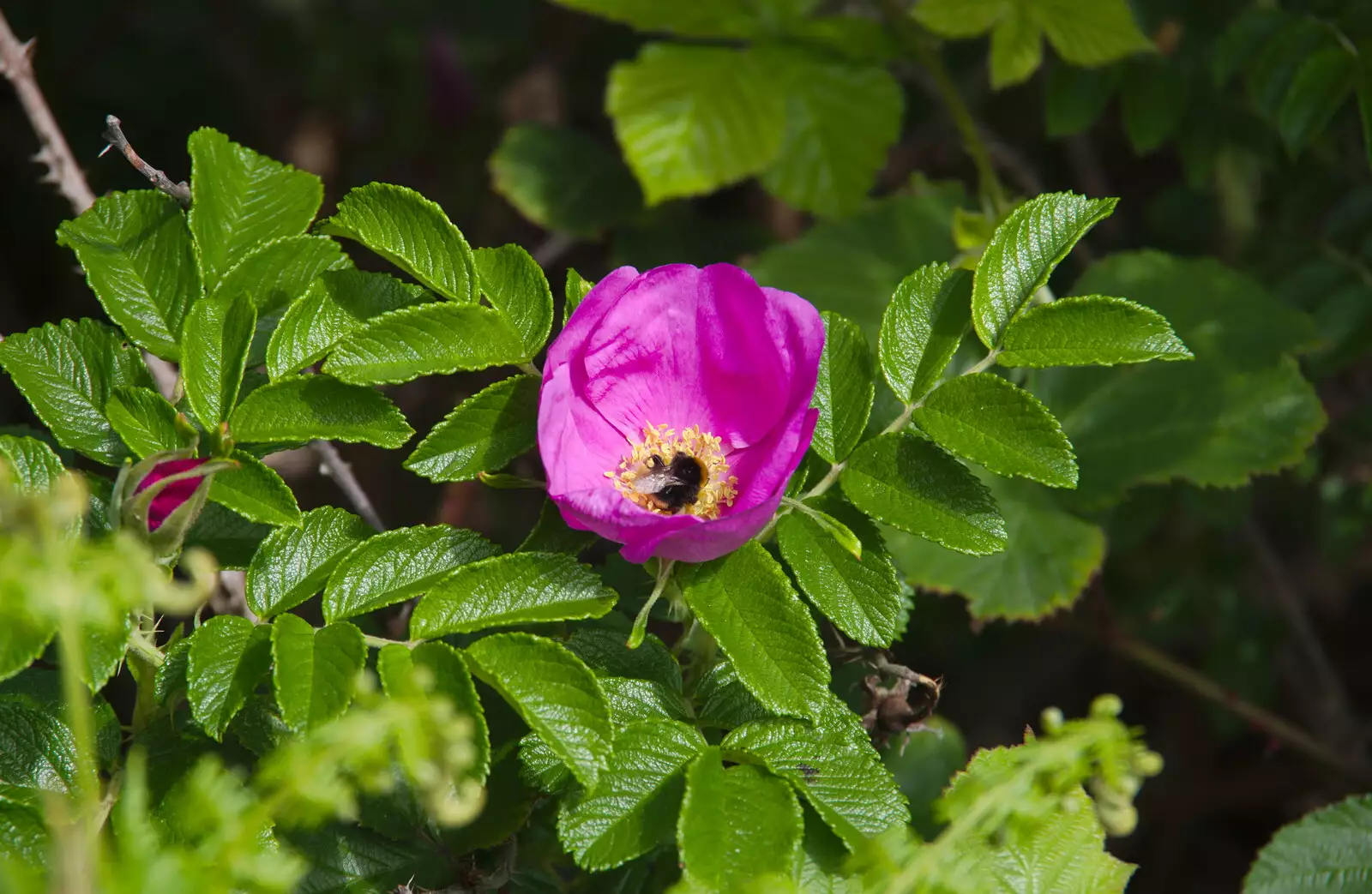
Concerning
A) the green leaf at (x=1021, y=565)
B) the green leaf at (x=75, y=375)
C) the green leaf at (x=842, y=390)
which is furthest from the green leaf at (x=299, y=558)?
the green leaf at (x=1021, y=565)

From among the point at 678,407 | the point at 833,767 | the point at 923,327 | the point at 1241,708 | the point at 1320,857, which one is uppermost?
the point at 923,327

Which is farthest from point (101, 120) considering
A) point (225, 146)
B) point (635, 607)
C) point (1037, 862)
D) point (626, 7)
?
point (1037, 862)

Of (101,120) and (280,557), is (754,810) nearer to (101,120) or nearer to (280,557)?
(280,557)

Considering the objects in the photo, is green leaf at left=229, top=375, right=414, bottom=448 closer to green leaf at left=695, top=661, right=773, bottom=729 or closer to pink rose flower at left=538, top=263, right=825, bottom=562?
pink rose flower at left=538, top=263, right=825, bottom=562

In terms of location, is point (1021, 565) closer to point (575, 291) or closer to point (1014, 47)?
point (1014, 47)

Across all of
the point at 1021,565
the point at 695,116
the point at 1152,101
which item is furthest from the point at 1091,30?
the point at 1021,565
